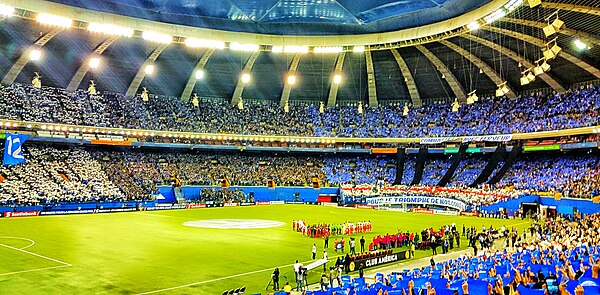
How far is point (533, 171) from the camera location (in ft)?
217

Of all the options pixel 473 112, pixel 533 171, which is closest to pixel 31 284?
pixel 533 171

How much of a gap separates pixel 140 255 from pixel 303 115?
58.3 m

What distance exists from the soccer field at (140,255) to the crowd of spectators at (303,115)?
2160cm

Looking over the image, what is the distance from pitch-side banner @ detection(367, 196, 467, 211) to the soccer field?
14.2 meters

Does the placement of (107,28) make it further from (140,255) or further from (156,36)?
(140,255)

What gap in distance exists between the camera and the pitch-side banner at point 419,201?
61906mm

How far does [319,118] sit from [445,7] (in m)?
43.2

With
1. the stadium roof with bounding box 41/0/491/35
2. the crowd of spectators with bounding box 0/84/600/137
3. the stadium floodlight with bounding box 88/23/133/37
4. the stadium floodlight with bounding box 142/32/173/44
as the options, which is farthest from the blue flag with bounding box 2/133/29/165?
the stadium floodlight with bounding box 142/32/173/44

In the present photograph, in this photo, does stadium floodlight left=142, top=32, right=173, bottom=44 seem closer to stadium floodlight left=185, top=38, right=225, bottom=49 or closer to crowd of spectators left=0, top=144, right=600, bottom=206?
stadium floodlight left=185, top=38, right=225, bottom=49

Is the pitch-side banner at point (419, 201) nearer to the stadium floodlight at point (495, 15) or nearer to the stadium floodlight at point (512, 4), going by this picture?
the stadium floodlight at point (495, 15)

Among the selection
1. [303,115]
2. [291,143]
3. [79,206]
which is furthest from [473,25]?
[79,206]

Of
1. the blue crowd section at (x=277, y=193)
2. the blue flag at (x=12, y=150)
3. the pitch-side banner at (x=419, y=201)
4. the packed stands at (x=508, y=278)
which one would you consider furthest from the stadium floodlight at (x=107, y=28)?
the pitch-side banner at (x=419, y=201)

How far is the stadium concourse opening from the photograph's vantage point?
2697 cm

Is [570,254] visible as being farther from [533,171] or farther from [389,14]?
[533,171]
